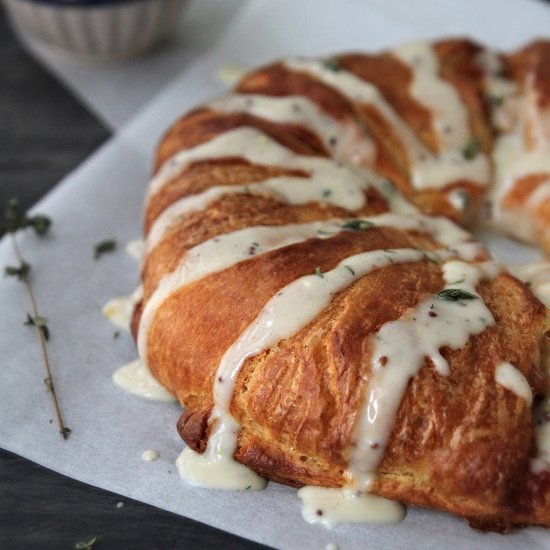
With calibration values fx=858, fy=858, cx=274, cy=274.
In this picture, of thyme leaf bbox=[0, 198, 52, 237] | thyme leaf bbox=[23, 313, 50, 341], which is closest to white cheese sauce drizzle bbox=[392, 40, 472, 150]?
thyme leaf bbox=[0, 198, 52, 237]

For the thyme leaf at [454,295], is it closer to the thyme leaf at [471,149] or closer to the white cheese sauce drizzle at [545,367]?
the white cheese sauce drizzle at [545,367]

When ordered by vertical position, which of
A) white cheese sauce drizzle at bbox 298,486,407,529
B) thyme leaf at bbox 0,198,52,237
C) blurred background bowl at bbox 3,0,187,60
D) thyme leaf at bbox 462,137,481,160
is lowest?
white cheese sauce drizzle at bbox 298,486,407,529

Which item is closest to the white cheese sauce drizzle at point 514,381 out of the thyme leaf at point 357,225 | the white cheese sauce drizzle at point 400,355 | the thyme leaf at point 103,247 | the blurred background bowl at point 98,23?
the white cheese sauce drizzle at point 400,355

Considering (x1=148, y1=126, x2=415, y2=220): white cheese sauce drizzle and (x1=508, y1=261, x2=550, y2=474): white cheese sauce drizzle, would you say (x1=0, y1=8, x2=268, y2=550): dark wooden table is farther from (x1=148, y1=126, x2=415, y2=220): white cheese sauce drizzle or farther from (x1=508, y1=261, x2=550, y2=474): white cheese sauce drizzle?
(x1=148, y1=126, x2=415, y2=220): white cheese sauce drizzle

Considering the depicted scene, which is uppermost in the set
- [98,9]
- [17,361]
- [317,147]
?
[98,9]

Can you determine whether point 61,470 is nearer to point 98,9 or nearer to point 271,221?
point 271,221

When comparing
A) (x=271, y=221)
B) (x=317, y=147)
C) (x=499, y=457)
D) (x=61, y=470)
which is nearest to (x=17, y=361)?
(x=61, y=470)
